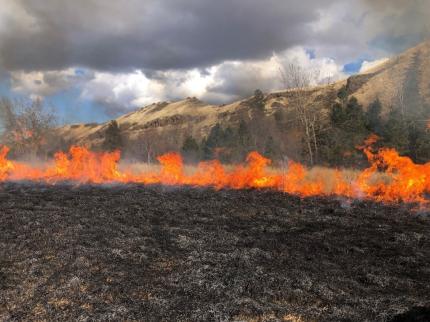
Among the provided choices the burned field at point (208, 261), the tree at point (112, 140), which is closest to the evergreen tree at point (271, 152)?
the burned field at point (208, 261)

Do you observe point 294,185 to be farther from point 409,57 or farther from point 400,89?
point 409,57

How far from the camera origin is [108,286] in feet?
39.9

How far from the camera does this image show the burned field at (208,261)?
432 inches

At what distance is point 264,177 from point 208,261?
18.6 metres

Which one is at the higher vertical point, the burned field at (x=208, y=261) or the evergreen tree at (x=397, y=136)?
the evergreen tree at (x=397, y=136)

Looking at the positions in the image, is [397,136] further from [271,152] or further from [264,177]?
[264,177]

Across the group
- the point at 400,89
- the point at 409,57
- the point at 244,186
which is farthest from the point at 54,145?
the point at 409,57

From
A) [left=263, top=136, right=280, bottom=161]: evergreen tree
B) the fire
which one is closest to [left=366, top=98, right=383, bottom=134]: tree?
the fire

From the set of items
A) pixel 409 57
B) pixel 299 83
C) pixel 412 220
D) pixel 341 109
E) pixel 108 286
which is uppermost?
pixel 409 57

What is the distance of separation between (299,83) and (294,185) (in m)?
24.0

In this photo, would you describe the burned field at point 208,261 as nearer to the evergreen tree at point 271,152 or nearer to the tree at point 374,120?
the tree at point 374,120

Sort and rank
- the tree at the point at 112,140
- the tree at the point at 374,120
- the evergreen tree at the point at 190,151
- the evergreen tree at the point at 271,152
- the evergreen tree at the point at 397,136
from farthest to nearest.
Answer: the tree at the point at 112,140, the evergreen tree at the point at 190,151, the evergreen tree at the point at 271,152, the tree at the point at 374,120, the evergreen tree at the point at 397,136

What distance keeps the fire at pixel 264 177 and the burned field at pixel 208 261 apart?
373 cm

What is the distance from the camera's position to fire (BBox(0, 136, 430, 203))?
2719cm
